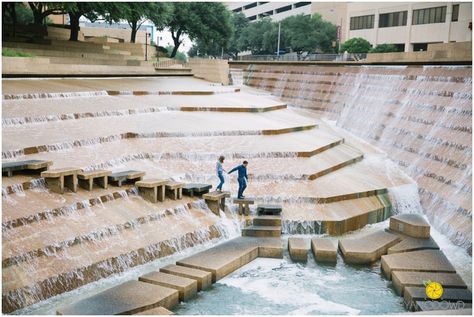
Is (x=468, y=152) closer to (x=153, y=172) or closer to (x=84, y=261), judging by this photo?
(x=153, y=172)

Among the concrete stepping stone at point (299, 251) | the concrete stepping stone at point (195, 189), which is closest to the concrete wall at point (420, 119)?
the concrete stepping stone at point (299, 251)

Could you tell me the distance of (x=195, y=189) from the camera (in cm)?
1245

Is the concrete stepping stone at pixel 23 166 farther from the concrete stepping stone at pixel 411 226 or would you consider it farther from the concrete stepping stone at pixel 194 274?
the concrete stepping stone at pixel 411 226

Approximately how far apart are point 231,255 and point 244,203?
243 centimetres

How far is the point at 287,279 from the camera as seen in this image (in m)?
9.68

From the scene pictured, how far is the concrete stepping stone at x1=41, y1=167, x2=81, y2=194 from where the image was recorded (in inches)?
408

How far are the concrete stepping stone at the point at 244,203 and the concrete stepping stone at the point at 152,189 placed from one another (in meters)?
1.82

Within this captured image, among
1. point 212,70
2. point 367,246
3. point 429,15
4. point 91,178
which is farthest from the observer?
point 429,15

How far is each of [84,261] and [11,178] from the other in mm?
2531

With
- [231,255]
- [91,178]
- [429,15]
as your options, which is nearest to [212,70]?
[91,178]

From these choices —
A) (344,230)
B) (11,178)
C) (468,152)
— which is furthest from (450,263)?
(11,178)

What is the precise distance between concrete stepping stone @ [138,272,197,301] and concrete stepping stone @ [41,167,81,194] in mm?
2795

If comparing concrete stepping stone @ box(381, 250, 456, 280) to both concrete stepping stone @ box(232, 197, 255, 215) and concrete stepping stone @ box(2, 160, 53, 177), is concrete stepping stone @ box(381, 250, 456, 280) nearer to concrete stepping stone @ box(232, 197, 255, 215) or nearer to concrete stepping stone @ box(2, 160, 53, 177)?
concrete stepping stone @ box(232, 197, 255, 215)

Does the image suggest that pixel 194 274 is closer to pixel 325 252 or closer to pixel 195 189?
pixel 325 252
